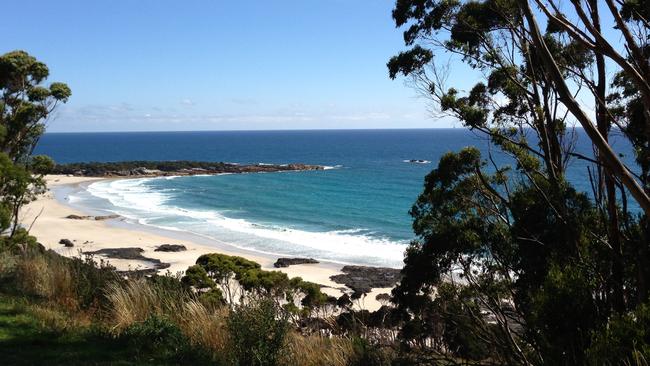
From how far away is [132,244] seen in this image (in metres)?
33.1

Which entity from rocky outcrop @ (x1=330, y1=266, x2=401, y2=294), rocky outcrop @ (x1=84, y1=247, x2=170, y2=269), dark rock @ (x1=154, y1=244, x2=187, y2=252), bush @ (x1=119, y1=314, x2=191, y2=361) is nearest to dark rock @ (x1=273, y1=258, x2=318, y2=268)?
rocky outcrop @ (x1=330, y1=266, x2=401, y2=294)

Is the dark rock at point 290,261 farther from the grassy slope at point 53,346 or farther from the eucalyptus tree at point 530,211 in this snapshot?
the grassy slope at point 53,346

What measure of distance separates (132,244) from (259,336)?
2988cm

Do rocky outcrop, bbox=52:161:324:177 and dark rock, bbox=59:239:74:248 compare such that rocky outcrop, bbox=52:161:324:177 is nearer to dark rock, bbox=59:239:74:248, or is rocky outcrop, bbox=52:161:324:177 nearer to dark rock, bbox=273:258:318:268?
dark rock, bbox=59:239:74:248

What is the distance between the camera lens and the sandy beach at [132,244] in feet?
86.0

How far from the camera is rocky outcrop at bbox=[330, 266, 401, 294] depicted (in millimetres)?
24325

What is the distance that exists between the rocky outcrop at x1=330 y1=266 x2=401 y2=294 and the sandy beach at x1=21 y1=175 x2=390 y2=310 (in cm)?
40

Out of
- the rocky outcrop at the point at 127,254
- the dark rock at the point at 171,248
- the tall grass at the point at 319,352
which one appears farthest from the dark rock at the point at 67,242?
the tall grass at the point at 319,352

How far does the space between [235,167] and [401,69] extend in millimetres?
79567

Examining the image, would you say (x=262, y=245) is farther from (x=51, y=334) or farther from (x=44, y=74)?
(x=51, y=334)

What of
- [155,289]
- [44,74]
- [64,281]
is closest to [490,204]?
[155,289]

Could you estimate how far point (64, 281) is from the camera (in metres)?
7.77

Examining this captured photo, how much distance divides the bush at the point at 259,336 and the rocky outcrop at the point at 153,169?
7701 cm

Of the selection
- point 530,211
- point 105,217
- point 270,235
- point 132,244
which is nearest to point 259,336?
point 530,211
